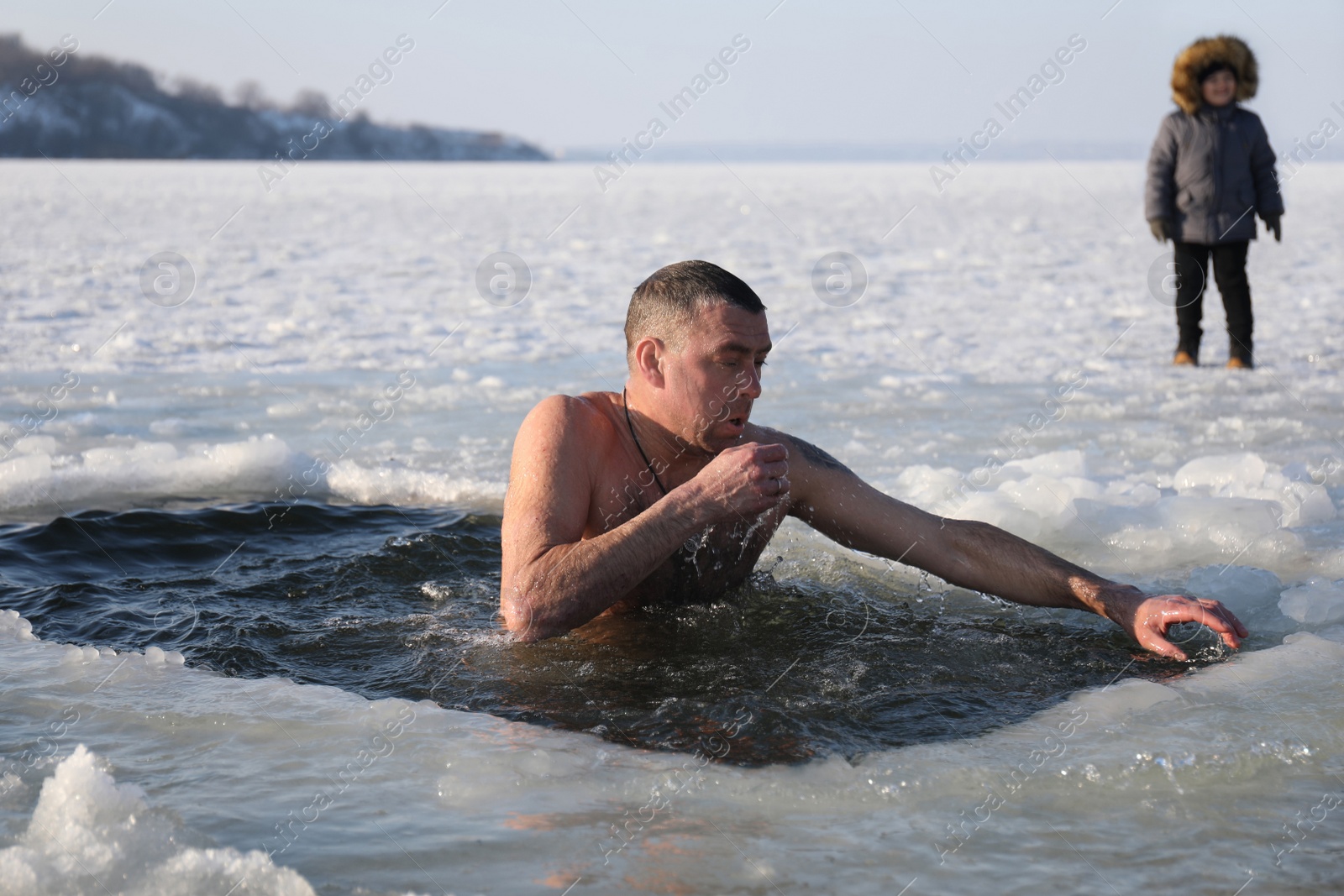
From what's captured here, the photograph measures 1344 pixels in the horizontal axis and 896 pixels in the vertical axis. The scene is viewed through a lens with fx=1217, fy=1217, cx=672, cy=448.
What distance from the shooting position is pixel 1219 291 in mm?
7465

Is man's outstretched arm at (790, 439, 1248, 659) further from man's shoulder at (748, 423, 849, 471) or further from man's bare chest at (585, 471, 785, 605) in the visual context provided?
man's bare chest at (585, 471, 785, 605)

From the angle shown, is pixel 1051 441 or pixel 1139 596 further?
pixel 1051 441

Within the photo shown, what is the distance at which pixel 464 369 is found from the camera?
7.81m

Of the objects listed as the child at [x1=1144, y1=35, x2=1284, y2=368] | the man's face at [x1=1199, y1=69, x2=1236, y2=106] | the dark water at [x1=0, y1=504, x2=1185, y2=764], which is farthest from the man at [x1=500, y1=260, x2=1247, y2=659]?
the man's face at [x1=1199, y1=69, x2=1236, y2=106]

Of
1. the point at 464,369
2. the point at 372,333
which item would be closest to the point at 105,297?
the point at 372,333

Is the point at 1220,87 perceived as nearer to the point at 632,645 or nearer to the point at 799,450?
the point at 799,450

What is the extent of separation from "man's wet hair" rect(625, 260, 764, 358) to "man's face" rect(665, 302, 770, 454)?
0.02 meters

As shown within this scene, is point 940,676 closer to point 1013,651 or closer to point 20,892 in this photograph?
point 1013,651

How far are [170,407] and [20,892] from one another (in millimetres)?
4939

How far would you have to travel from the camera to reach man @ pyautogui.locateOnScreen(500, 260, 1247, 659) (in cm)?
284

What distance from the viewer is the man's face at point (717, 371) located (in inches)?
120

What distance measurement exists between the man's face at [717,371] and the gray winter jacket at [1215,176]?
5316mm

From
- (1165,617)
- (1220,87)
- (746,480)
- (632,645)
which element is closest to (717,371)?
(746,480)

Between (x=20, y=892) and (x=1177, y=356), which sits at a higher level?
(x=1177, y=356)
